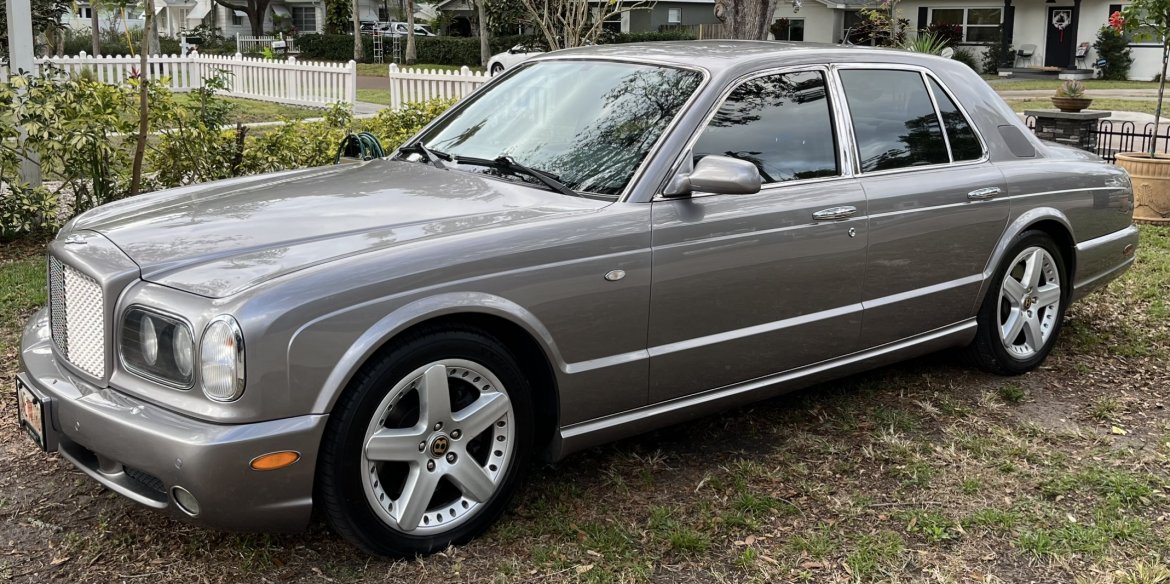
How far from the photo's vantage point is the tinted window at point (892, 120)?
4.61m

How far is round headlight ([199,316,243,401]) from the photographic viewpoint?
298cm

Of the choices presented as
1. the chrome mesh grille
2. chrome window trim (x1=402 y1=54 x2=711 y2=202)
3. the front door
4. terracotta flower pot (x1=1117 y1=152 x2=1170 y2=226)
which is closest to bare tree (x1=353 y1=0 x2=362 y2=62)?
terracotta flower pot (x1=1117 y1=152 x2=1170 y2=226)

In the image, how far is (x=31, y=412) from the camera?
3.47 metres

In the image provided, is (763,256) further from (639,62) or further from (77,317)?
(77,317)

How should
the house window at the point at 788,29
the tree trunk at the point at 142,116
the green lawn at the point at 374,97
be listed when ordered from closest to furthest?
the tree trunk at the point at 142,116
the green lawn at the point at 374,97
the house window at the point at 788,29

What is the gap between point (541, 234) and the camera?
141 inches

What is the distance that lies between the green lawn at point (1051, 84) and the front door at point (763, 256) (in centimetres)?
2648

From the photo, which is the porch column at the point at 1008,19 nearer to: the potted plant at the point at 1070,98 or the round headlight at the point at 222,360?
the potted plant at the point at 1070,98

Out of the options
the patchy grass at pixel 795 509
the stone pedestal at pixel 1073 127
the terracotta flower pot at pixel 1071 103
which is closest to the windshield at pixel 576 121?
the patchy grass at pixel 795 509

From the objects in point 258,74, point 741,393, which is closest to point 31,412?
point 741,393

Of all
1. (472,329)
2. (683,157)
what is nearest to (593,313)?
(472,329)

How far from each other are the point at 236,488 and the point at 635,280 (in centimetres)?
147

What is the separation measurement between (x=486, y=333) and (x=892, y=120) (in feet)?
7.45

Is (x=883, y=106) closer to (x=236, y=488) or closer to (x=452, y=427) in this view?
(x=452, y=427)
